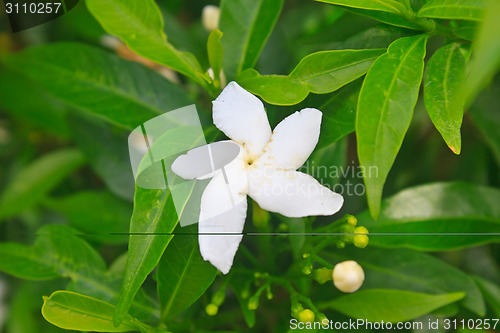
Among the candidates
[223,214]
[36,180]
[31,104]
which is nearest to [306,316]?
[223,214]

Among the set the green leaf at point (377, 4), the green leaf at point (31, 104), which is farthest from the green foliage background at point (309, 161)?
the green leaf at point (31, 104)

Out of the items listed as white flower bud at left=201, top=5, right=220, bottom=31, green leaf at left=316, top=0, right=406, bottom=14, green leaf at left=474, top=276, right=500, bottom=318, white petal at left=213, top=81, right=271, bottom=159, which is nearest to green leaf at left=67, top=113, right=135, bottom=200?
white flower bud at left=201, top=5, right=220, bottom=31

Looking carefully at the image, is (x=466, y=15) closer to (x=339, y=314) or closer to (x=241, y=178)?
(x=241, y=178)

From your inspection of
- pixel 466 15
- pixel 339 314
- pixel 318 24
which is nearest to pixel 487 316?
pixel 339 314

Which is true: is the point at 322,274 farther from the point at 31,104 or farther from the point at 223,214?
the point at 31,104

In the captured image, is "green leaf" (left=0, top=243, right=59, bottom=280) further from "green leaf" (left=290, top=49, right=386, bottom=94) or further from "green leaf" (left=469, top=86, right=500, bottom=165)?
"green leaf" (left=469, top=86, right=500, bottom=165)

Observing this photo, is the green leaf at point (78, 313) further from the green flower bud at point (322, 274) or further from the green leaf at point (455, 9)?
the green leaf at point (455, 9)
